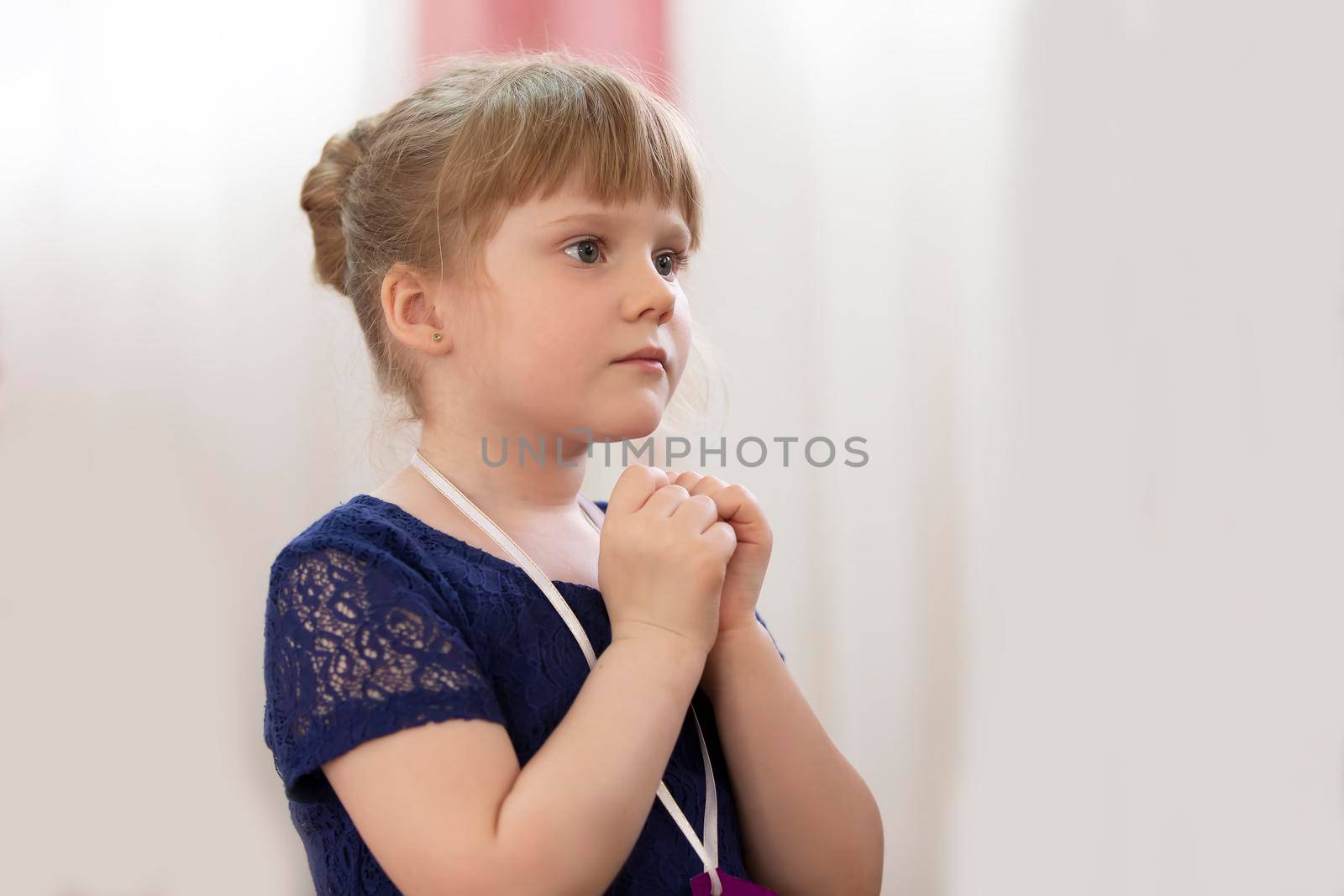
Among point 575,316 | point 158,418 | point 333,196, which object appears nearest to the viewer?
point 575,316

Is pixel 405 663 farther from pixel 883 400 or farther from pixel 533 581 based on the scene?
pixel 883 400

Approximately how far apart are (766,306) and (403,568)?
2.15ft

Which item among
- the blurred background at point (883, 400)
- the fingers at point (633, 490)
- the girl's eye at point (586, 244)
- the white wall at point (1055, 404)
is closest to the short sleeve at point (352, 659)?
the fingers at point (633, 490)

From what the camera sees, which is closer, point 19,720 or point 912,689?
point 19,720

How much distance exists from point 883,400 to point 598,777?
2.27 ft

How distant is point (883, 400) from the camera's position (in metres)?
1.27

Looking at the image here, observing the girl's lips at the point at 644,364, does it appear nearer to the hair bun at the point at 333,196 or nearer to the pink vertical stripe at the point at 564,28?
the hair bun at the point at 333,196

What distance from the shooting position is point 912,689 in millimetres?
1252

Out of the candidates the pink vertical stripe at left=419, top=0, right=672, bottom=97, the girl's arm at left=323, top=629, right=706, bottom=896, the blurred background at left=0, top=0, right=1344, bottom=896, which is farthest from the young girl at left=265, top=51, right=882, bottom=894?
the pink vertical stripe at left=419, top=0, right=672, bottom=97

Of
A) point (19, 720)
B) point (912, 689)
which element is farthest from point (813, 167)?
point (19, 720)

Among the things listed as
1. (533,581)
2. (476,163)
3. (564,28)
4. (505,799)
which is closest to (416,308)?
(476,163)

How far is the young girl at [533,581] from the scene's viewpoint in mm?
674

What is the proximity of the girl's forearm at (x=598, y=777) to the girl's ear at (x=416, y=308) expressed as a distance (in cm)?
27

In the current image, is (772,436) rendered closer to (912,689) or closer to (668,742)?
(912,689)
